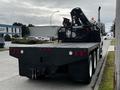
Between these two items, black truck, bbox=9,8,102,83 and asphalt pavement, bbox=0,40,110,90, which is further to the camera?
asphalt pavement, bbox=0,40,110,90

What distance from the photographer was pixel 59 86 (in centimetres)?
923

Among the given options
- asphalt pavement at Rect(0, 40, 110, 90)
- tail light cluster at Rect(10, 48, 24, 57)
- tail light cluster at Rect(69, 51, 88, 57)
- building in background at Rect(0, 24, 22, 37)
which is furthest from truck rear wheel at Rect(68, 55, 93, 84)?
building in background at Rect(0, 24, 22, 37)

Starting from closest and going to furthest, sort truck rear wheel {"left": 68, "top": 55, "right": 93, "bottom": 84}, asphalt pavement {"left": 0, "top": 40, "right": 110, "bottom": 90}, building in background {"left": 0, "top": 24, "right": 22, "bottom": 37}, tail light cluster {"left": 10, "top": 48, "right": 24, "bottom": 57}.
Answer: asphalt pavement {"left": 0, "top": 40, "right": 110, "bottom": 90} < truck rear wheel {"left": 68, "top": 55, "right": 93, "bottom": 84} < tail light cluster {"left": 10, "top": 48, "right": 24, "bottom": 57} < building in background {"left": 0, "top": 24, "right": 22, "bottom": 37}

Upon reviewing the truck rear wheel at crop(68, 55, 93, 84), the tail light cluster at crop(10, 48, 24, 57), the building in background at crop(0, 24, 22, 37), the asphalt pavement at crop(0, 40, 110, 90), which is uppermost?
the building in background at crop(0, 24, 22, 37)

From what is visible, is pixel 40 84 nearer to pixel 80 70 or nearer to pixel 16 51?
pixel 16 51

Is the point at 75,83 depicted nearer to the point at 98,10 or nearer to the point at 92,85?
the point at 92,85

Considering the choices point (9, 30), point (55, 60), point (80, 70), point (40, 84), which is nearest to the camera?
point (55, 60)

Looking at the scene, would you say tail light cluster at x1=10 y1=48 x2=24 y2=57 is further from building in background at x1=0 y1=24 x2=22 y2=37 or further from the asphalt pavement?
building in background at x1=0 y1=24 x2=22 y2=37

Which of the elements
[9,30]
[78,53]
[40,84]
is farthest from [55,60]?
[9,30]

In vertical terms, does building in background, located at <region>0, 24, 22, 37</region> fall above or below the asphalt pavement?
above

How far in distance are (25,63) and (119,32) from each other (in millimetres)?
3951

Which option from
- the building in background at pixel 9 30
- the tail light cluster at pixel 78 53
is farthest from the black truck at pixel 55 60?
the building in background at pixel 9 30

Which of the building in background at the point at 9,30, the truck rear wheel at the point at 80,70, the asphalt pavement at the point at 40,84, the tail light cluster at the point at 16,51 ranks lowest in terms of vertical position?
the asphalt pavement at the point at 40,84

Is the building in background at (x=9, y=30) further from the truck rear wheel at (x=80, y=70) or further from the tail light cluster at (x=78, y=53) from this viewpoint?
the tail light cluster at (x=78, y=53)
